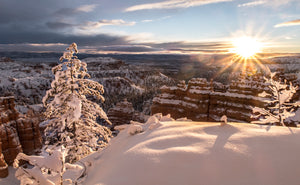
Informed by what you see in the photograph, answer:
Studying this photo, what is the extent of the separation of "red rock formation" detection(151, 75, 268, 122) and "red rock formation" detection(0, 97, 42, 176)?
1860 cm

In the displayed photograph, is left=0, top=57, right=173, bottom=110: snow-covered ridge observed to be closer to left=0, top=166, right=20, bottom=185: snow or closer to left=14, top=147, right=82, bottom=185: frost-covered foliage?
left=0, top=166, right=20, bottom=185: snow

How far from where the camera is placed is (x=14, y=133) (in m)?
23.1

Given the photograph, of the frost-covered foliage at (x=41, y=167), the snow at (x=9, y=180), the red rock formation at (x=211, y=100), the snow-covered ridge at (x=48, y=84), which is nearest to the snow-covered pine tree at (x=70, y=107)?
the frost-covered foliage at (x=41, y=167)

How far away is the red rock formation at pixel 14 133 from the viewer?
73.1ft

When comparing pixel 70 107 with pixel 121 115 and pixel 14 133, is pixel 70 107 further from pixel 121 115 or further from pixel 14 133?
pixel 121 115

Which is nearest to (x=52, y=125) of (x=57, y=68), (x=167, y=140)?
(x=57, y=68)

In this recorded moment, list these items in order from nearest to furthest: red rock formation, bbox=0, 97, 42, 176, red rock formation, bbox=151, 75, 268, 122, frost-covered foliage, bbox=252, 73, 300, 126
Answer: frost-covered foliage, bbox=252, 73, 300, 126 < red rock formation, bbox=0, 97, 42, 176 < red rock formation, bbox=151, 75, 268, 122

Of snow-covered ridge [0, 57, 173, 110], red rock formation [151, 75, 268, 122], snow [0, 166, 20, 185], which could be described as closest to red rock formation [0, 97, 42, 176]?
snow [0, 166, 20, 185]

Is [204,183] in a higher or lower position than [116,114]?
higher

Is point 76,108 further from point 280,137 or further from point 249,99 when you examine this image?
point 249,99

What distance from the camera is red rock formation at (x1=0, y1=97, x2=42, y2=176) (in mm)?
22281

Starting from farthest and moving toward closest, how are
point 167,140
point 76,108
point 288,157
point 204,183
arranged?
point 76,108 → point 167,140 → point 288,157 → point 204,183

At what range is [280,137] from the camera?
15.5 feet

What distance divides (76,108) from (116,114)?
2887 centimetres
